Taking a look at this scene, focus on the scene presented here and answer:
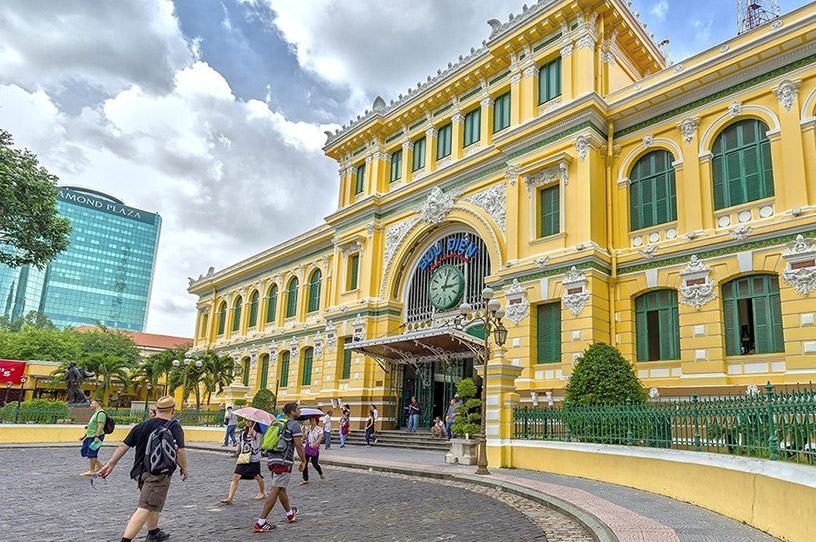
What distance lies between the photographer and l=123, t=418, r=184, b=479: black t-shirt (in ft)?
21.0

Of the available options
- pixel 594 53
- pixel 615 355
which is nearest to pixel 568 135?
pixel 594 53

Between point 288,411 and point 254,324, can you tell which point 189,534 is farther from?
point 254,324

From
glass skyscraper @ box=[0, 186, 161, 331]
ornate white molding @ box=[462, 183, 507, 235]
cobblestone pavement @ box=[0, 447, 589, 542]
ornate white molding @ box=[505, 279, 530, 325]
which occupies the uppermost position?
glass skyscraper @ box=[0, 186, 161, 331]

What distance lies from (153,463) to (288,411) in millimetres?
2705

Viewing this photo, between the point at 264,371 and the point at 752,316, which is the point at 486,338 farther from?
the point at 264,371

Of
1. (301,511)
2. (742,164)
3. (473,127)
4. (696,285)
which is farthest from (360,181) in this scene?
(301,511)

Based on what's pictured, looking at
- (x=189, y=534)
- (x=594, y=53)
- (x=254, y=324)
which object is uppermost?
(x=594, y=53)

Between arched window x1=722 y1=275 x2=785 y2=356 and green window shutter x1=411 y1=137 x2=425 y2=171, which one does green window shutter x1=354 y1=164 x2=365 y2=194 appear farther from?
arched window x1=722 y1=275 x2=785 y2=356

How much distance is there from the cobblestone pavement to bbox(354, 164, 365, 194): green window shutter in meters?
19.0

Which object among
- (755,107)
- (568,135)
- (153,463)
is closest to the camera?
(153,463)

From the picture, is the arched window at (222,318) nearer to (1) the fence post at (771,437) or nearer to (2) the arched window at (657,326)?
(2) the arched window at (657,326)

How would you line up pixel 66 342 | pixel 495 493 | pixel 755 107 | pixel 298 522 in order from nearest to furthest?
pixel 298 522 → pixel 495 493 → pixel 755 107 → pixel 66 342

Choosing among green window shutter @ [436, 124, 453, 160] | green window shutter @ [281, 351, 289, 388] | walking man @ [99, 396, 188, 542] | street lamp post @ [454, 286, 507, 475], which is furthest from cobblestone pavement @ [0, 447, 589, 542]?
green window shutter @ [281, 351, 289, 388]

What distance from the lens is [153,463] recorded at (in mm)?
6328
